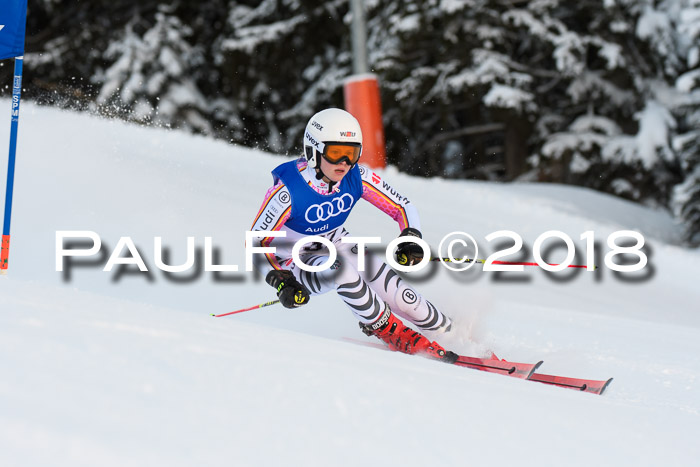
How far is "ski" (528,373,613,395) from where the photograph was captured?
12.8 feet

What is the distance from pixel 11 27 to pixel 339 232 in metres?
2.02

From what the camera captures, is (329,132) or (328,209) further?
(328,209)

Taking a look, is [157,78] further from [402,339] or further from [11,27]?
[402,339]

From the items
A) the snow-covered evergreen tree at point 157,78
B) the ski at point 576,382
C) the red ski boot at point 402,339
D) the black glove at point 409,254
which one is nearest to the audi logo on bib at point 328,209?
the black glove at point 409,254

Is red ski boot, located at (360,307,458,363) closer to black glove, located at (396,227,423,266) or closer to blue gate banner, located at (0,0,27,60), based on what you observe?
black glove, located at (396,227,423,266)

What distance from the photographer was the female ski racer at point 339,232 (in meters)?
4.21

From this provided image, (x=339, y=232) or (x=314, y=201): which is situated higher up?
(x=314, y=201)

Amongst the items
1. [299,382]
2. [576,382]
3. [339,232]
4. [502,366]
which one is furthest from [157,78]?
[299,382]

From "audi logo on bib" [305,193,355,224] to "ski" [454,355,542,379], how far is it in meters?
1.00

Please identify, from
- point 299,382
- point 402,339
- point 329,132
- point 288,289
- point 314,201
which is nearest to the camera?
point 299,382

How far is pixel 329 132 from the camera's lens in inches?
164

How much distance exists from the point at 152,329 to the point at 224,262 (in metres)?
3.82

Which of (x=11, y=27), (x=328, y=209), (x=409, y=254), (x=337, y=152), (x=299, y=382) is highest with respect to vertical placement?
(x=11, y=27)

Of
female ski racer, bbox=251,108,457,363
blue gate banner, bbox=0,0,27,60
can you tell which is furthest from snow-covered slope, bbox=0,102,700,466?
blue gate banner, bbox=0,0,27,60
